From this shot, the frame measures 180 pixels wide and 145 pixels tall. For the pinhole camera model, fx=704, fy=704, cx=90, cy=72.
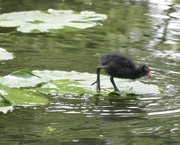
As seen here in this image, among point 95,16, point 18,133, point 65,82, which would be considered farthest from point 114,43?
point 18,133

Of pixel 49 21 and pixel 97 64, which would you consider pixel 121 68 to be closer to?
pixel 97 64

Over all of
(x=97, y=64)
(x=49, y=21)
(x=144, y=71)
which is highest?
(x=49, y=21)

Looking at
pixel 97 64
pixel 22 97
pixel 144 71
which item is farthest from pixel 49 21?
pixel 22 97

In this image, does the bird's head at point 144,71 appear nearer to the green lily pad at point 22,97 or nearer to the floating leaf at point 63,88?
the floating leaf at point 63,88

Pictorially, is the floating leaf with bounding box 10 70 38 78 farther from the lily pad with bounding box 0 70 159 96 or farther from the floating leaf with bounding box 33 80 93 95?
the floating leaf with bounding box 33 80 93 95

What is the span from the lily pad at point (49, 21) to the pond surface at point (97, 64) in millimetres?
199

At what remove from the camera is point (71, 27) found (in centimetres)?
737

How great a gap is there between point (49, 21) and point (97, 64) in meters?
1.01

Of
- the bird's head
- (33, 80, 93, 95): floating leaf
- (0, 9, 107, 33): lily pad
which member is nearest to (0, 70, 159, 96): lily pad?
(33, 80, 93, 95): floating leaf

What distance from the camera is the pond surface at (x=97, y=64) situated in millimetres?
4590

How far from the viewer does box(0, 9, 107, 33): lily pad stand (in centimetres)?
726

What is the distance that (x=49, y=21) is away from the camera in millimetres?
7441

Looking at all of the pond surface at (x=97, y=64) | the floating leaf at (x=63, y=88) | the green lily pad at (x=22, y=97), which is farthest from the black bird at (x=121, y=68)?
the green lily pad at (x=22, y=97)

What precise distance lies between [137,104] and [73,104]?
19.9 inches
